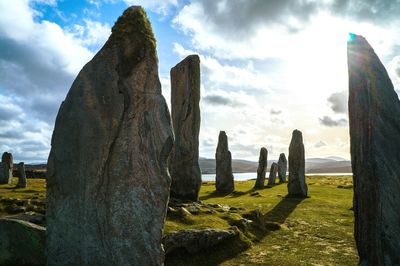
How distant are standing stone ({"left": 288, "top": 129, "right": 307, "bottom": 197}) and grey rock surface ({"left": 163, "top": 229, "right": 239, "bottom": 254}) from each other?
16786 mm

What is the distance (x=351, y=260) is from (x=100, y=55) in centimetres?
1036

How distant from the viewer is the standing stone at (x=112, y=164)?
28.8ft

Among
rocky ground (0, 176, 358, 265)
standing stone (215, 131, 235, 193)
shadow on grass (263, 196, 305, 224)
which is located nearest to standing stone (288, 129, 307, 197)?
shadow on grass (263, 196, 305, 224)

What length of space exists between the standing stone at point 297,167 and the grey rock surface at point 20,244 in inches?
865

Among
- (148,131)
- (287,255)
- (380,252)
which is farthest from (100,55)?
(287,255)

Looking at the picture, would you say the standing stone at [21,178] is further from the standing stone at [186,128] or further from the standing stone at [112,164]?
the standing stone at [112,164]

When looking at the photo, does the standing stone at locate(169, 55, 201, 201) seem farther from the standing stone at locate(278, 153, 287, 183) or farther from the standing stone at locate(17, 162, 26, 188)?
the standing stone at locate(278, 153, 287, 183)

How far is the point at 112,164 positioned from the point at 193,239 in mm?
4483

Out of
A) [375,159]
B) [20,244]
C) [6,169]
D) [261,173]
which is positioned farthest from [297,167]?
[6,169]

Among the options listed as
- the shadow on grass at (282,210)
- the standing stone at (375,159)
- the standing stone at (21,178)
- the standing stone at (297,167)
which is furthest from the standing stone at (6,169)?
the standing stone at (375,159)

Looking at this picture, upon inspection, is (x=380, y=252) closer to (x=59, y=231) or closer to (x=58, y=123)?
(x=59, y=231)

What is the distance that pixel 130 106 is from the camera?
933cm

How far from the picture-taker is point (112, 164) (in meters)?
9.03

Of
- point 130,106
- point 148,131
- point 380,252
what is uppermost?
point 130,106
